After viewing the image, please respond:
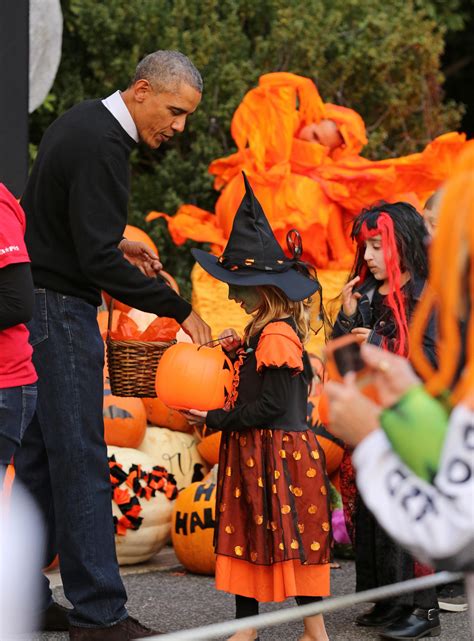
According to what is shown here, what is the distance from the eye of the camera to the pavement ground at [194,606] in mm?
4629

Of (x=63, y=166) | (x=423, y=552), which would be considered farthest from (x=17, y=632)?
(x=423, y=552)

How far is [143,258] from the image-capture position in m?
4.60

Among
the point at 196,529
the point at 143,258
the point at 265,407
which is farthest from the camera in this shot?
the point at 196,529

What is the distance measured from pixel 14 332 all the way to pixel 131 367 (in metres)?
0.79

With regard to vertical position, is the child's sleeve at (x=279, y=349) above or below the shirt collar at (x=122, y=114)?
below

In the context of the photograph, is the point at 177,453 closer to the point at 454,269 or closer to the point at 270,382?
the point at 270,382

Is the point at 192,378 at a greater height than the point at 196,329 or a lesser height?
lesser

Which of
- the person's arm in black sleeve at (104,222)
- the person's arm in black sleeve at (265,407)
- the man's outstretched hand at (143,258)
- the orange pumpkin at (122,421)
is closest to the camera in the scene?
the person's arm in black sleeve at (104,222)

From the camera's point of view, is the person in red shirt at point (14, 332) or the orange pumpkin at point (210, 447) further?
the orange pumpkin at point (210, 447)

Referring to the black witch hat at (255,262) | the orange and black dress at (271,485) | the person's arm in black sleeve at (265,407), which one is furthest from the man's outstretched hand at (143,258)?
the person's arm in black sleeve at (265,407)

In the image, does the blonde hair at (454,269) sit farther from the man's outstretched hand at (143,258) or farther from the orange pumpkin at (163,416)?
the orange pumpkin at (163,416)

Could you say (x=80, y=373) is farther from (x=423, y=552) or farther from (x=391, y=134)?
(x=391, y=134)

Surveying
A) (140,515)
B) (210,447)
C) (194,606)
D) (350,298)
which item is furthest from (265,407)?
(210,447)

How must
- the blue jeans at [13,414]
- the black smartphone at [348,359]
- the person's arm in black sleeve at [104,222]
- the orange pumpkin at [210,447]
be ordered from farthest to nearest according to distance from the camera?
1. the orange pumpkin at [210,447]
2. the person's arm in black sleeve at [104,222]
3. the blue jeans at [13,414]
4. the black smartphone at [348,359]
